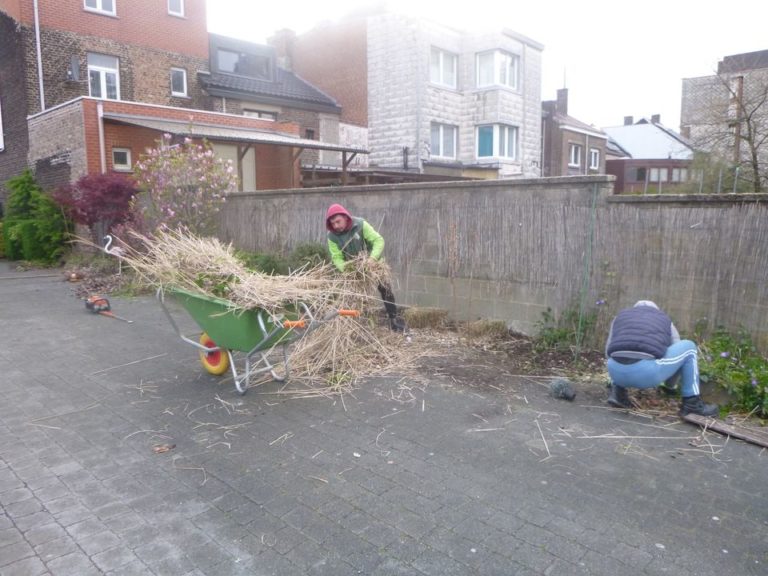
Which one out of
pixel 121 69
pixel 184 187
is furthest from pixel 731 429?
pixel 121 69

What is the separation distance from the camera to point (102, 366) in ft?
20.7

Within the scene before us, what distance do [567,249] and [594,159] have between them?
1392 inches

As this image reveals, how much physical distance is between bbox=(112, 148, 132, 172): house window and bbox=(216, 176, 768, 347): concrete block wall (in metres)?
10.4

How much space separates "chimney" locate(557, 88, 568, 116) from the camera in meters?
38.3

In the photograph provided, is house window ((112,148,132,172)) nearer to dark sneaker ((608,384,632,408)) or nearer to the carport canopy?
the carport canopy

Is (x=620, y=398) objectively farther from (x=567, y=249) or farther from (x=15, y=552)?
(x=15, y=552)

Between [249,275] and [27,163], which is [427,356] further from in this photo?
[27,163]

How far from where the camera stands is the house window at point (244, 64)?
24.3m

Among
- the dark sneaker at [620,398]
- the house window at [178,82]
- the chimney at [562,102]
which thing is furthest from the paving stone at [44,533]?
the chimney at [562,102]

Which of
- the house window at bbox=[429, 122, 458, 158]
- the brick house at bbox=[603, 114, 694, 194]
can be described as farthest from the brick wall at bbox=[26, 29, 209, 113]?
the brick house at bbox=[603, 114, 694, 194]

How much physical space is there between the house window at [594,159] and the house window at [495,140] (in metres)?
10.7

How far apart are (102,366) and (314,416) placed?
2828 millimetres

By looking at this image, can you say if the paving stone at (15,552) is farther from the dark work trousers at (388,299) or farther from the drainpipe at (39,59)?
the drainpipe at (39,59)

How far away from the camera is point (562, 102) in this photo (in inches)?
1515
